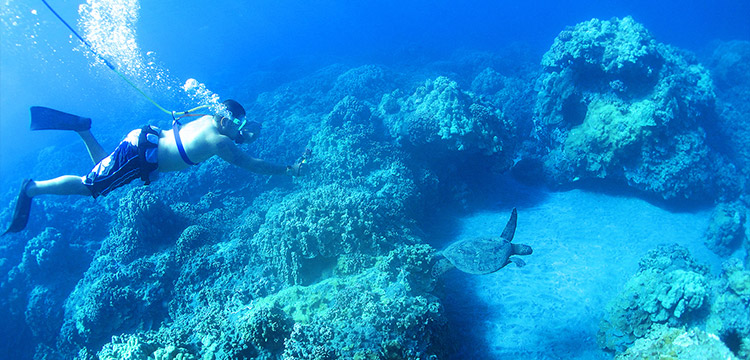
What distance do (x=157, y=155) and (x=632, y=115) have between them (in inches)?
439

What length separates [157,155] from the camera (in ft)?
15.6

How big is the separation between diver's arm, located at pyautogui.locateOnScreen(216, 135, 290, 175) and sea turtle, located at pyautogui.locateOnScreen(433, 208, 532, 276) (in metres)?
3.34

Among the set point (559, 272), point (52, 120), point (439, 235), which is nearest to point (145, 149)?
point (52, 120)

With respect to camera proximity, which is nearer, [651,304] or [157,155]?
[157,155]

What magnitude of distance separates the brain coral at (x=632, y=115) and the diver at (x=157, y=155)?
9.21 metres

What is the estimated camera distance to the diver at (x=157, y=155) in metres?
4.62

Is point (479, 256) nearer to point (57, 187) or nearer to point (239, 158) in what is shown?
point (239, 158)

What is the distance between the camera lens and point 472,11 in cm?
7500

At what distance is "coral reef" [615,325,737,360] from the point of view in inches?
138

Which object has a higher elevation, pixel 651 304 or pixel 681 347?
pixel 651 304

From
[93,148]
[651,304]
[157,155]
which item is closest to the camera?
[157,155]

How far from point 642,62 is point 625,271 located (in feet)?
20.0

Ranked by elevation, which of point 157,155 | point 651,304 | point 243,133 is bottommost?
point 651,304

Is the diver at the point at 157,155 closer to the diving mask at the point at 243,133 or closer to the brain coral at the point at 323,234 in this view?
the diving mask at the point at 243,133
